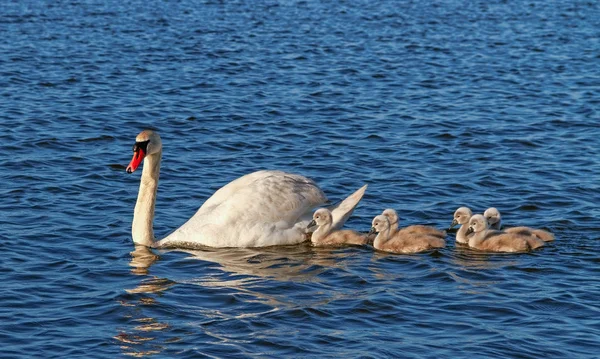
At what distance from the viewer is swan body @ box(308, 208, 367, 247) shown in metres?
13.8

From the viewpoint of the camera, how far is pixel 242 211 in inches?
543

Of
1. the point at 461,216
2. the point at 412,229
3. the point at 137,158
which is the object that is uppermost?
the point at 137,158

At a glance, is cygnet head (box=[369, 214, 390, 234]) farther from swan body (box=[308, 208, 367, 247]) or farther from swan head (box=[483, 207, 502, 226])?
swan head (box=[483, 207, 502, 226])

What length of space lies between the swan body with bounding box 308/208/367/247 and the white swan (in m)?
0.12

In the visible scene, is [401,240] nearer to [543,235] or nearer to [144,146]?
[543,235]

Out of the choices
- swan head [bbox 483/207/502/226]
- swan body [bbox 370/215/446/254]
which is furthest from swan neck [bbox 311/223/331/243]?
swan head [bbox 483/207/502/226]

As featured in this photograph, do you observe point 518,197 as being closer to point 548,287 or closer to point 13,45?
point 548,287

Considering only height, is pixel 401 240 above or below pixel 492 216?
below

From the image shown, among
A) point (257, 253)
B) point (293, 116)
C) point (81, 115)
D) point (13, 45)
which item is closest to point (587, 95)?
point (293, 116)

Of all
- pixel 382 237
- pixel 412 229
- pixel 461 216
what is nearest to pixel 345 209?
pixel 382 237

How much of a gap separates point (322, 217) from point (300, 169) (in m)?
3.41

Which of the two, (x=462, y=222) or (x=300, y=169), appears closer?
(x=462, y=222)

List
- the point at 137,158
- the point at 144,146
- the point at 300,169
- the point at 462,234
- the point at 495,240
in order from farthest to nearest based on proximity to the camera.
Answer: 1. the point at 300,169
2. the point at 144,146
3. the point at 137,158
4. the point at 462,234
5. the point at 495,240

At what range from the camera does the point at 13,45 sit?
27375 millimetres
